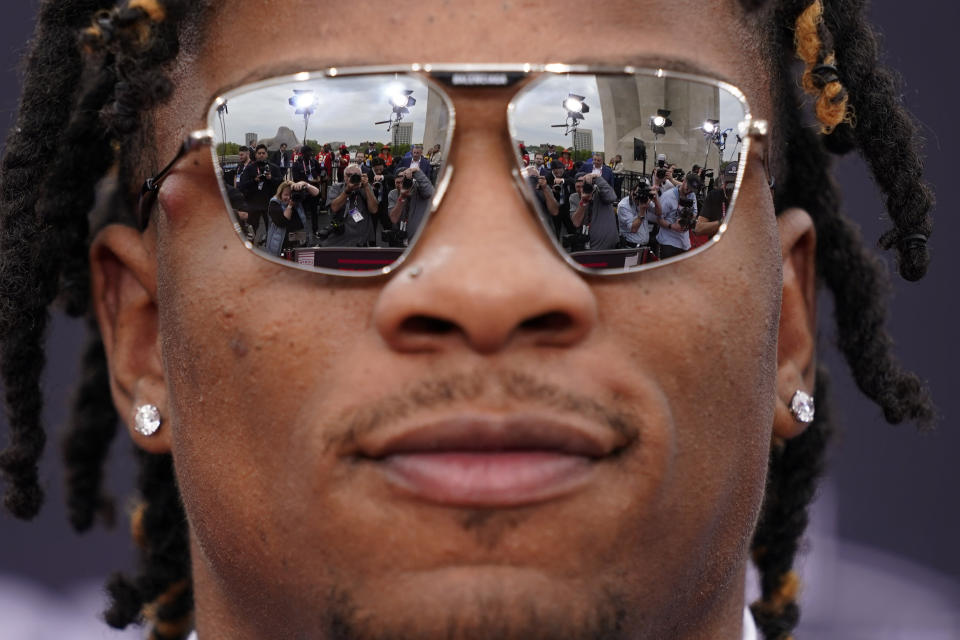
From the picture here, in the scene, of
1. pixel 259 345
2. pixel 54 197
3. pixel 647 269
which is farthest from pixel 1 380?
pixel 647 269

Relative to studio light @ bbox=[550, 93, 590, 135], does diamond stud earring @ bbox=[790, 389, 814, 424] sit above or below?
below

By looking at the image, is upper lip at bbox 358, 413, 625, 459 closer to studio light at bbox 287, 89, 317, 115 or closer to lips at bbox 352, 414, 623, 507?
lips at bbox 352, 414, 623, 507

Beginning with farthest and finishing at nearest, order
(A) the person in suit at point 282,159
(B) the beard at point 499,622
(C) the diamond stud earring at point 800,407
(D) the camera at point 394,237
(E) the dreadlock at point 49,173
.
Result: (C) the diamond stud earring at point 800,407 < (E) the dreadlock at point 49,173 < (A) the person in suit at point 282,159 < (D) the camera at point 394,237 < (B) the beard at point 499,622

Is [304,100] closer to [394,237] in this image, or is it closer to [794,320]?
[394,237]

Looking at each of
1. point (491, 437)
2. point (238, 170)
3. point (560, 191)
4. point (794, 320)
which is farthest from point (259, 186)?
point (794, 320)

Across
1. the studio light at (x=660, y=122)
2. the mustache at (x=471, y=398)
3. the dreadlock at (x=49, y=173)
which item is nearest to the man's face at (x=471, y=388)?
the mustache at (x=471, y=398)

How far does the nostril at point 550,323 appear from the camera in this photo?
2.11 m

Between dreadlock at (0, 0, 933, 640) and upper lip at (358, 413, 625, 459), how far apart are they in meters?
0.97

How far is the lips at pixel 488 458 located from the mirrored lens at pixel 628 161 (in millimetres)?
341

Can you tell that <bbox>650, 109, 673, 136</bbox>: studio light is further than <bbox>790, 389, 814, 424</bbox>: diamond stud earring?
No

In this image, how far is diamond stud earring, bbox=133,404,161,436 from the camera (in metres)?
2.70

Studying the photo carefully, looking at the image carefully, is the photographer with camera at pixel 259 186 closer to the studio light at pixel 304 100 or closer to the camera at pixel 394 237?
the studio light at pixel 304 100

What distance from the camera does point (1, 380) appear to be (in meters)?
3.05

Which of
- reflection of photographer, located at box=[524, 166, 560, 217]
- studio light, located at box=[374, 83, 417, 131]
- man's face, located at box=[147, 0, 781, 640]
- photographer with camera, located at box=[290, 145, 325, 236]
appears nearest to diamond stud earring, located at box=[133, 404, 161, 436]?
man's face, located at box=[147, 0, 781, 640]
